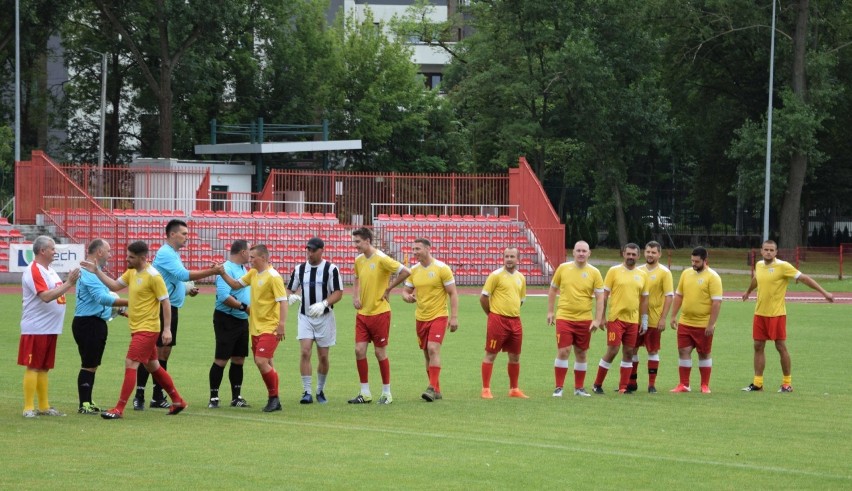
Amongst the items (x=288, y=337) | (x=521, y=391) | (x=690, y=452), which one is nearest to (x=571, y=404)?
(x=521, y=391)

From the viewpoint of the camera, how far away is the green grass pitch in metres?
9.49

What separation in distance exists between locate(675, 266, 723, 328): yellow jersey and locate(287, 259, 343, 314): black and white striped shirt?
4.89 meters

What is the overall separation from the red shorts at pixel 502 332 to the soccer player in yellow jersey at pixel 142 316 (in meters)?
4.13

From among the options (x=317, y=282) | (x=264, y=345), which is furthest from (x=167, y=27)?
(x=264, y=345)

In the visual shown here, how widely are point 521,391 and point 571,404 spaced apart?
4.57 feet

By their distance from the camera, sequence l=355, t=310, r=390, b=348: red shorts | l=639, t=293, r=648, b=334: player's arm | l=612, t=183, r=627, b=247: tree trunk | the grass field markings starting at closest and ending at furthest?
the grass field markings, l=355, t=310, r=390, b=348: red shorts, l=639, t=293, r=648, b=334: player's arm, l=612, t=183, r=627, b=247: tree trunk

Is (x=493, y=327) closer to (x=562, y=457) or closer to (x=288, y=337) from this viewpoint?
(x=562, y=457)

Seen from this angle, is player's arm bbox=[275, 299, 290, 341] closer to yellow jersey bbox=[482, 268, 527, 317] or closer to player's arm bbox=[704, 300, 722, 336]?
yellow jersey bbox=[482, 268, 527, 317]

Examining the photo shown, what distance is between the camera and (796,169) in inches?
2083

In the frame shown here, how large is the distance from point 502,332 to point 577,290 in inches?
42.6

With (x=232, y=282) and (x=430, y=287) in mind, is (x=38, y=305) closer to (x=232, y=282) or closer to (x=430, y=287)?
(x=232, y=282)

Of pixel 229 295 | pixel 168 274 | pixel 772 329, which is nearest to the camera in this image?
pixel 168 274

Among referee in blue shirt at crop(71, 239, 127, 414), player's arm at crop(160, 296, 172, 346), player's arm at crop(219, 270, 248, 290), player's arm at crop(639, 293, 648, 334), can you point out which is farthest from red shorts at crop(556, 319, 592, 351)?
referee in blue shirt at crop(71, 239, 127, 414)

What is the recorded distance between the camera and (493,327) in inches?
586
